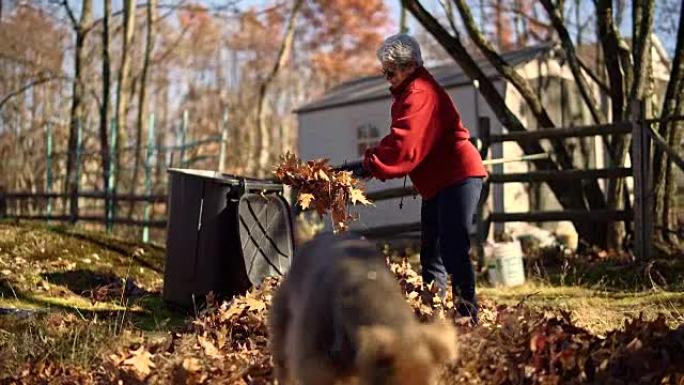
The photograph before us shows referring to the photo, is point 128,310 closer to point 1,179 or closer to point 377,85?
point 377,85

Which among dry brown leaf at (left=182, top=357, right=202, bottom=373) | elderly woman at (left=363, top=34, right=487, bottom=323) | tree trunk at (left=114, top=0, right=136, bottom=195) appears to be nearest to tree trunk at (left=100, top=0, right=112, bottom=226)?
tree trunk at (left=114, top=0, right=136, bottom=195)

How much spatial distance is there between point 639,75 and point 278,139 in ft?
119

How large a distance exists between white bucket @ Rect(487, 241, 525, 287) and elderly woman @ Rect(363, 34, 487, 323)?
3140 mm

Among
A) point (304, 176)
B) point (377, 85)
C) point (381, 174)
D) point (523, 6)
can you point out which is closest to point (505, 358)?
point (381, 174)

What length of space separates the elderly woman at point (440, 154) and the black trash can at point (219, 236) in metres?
1.44

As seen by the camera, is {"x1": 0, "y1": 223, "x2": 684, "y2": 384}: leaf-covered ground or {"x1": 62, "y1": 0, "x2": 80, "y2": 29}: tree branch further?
{"x1": 62, "y1": 0, "x2": 80, "y2": 29}: tree branch

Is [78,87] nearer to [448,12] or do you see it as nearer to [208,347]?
[448,12]

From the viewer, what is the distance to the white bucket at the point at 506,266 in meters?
7.99

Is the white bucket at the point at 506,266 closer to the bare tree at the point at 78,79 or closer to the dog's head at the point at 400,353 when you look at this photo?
the dog's head at the point at 400,353

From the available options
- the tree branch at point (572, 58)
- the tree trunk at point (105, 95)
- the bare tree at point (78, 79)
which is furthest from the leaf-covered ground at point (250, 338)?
the bare tree at point (78, 79)

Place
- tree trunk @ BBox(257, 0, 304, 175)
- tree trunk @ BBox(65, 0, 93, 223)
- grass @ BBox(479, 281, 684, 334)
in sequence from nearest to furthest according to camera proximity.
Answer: grass @ BBox(479, 281, 684, 334) → tree trunk @ BBox(65, 0, 93, 223) → tree trunk @ BBox(257, 0, 304, 175)

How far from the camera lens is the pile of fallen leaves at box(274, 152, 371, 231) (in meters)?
4.71

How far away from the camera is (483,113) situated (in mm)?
15289

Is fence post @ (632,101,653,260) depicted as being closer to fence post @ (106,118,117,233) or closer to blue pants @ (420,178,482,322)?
blue pants @ (420,178,482,322)
